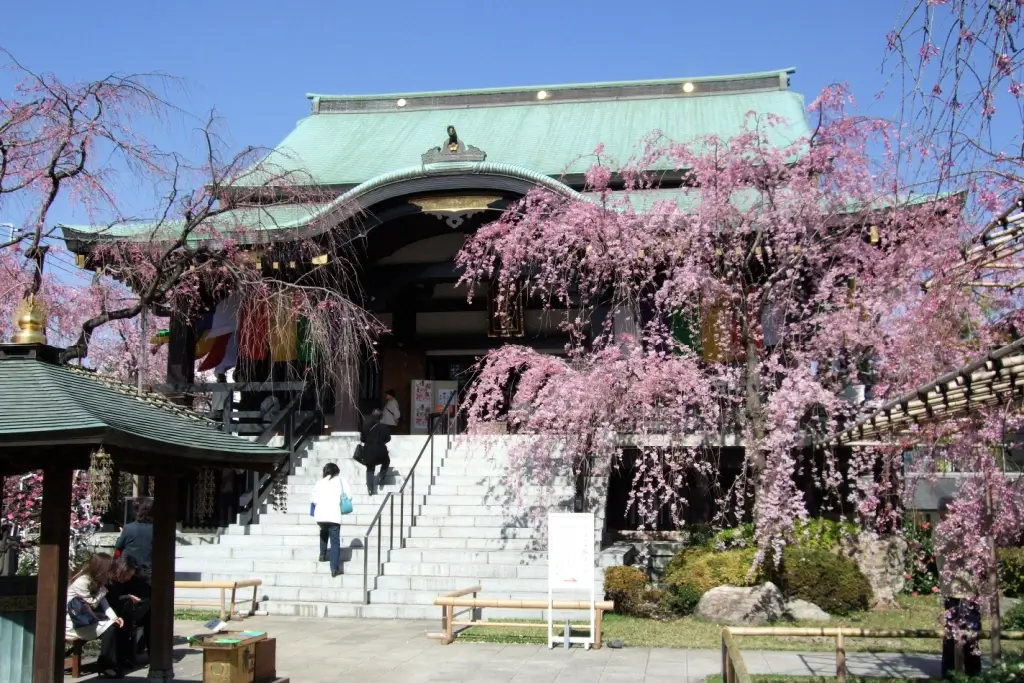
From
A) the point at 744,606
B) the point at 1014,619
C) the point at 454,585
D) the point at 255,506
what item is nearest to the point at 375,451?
the point at 255,506

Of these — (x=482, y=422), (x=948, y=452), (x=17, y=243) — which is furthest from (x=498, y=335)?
(x=948, y=452)

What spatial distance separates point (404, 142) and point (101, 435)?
18.9 m

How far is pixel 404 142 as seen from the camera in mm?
24844

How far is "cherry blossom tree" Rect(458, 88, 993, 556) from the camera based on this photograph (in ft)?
44.1

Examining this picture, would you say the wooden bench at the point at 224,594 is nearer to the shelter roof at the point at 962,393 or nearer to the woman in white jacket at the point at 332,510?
the woman in white jacket at the point at 332,510

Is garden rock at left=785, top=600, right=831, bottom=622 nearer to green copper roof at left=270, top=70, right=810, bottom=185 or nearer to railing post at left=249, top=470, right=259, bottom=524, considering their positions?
railing post at left=249, top=470, right=259, bottom=524

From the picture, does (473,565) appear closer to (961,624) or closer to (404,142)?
(961,624)

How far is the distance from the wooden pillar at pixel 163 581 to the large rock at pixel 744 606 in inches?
270

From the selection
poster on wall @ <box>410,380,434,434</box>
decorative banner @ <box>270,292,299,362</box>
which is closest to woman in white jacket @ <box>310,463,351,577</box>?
decorative banner @ <box>270,292,299,362</box>

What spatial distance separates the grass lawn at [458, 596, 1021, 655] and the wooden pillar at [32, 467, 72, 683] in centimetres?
517

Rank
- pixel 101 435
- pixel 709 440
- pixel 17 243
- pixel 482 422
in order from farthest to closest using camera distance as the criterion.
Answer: pixel 482 422 < pixel 709 440 < pixel 17 243 < pixel 101 435

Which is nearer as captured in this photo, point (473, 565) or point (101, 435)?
point (101, 435)

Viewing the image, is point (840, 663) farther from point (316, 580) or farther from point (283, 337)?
point (283, 337)

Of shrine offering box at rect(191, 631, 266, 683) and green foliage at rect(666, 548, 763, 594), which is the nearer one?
shrine offering box at rect(191, 631, 266, 683)
